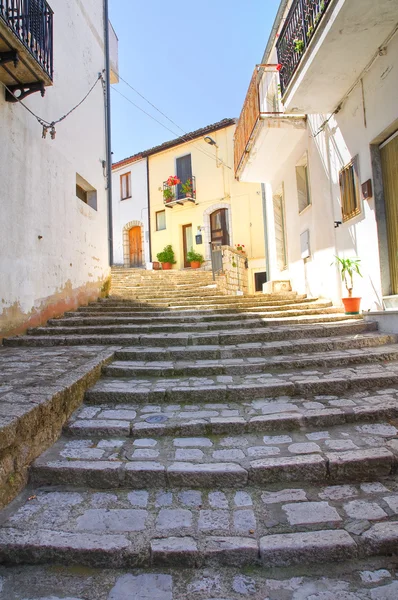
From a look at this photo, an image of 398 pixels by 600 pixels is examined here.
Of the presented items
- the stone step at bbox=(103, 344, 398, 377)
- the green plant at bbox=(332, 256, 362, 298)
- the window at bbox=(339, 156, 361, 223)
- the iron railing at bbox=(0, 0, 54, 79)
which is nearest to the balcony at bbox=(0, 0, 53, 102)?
the iron railing at bbox=(0, 0, 54, 79)

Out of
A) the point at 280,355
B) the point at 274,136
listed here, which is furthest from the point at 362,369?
the point at 274,136

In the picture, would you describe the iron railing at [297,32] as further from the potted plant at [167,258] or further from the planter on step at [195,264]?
the potted plant at [167,258]

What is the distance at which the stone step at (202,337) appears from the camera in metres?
5.59

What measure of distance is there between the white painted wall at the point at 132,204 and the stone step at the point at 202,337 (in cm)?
1560

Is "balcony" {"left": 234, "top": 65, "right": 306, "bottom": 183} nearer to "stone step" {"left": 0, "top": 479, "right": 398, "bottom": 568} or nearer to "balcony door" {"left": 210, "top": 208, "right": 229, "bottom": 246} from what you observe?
"stone step" {"left": 0, "top": 479, "right": 398, "bottom": 568}

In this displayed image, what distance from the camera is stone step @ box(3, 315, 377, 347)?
5.59m

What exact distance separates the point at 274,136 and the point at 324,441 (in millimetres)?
7483

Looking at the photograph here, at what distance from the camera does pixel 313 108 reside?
7.02 meters

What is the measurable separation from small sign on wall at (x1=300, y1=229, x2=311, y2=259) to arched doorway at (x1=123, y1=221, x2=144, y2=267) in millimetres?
13827

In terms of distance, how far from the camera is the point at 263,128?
320 inches

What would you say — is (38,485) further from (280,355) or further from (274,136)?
(274,136)

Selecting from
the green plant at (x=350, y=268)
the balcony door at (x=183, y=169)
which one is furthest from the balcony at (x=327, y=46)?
the balcony door at (x=183, y=169)

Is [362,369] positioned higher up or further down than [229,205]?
further down

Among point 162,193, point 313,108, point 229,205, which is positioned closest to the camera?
point 313,108
